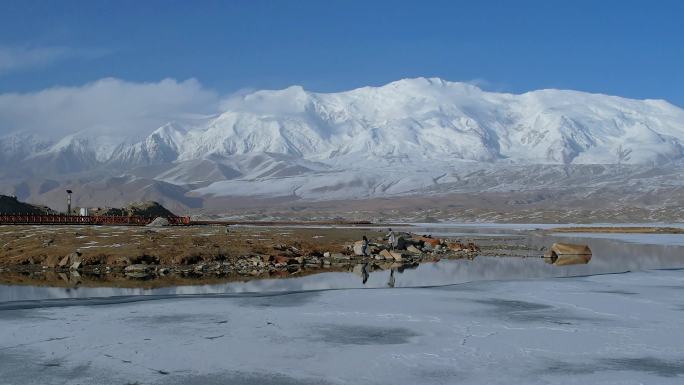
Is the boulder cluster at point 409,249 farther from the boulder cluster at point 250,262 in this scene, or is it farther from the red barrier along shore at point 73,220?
the red barrier along shore at point 73,220

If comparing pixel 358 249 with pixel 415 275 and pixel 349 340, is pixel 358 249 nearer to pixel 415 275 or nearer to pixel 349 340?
pixel 415 275

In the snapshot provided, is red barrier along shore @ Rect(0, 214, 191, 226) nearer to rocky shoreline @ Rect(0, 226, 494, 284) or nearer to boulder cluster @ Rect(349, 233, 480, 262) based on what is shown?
rocky shoreline @ Rect(0, 226, 494, 284)

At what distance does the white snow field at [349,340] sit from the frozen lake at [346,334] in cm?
4

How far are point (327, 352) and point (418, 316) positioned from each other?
5386mm

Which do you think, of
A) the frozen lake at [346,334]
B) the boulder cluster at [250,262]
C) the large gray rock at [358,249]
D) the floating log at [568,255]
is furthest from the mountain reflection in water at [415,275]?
the large gray rock at [358,249]

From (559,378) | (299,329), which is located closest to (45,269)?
(299,329)

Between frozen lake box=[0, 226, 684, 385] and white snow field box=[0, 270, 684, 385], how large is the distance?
42 mm

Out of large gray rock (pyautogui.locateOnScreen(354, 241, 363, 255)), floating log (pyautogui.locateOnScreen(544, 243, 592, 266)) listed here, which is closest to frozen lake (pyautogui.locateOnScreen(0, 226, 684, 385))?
floating log (pyautogui.locateOnScreen(544, 243, 592, 266))

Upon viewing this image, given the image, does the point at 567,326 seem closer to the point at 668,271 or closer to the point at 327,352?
the point at 327,352

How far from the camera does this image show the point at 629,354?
15.5m

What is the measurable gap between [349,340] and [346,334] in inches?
30.3

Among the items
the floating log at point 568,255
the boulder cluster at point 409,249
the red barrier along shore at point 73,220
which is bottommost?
the floating log at point 568,255

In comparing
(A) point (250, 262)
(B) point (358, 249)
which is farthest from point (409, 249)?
(A) point (250, 262)

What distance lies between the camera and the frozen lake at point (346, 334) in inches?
540
